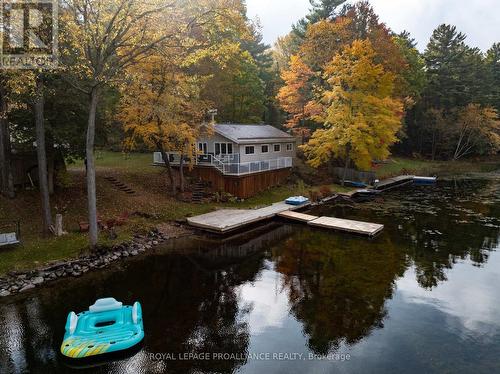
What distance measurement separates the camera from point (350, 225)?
2348 centimetres

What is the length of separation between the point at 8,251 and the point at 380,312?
1607cm

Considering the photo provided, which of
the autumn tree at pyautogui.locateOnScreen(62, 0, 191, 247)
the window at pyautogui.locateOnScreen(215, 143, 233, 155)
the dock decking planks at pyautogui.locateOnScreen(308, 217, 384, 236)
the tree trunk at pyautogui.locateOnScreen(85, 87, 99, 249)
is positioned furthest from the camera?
the window at pyautogui.locateOnScreen(215, 143, 233, 155)

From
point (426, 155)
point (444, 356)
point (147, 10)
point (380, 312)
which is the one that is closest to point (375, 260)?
point (380, 312)

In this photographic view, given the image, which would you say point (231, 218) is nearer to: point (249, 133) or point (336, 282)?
point (336, 282)

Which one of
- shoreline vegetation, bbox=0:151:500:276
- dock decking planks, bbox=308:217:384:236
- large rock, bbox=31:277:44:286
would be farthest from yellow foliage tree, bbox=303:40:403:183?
large rock, bbox=31:277:44:286

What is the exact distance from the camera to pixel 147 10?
48.7ft

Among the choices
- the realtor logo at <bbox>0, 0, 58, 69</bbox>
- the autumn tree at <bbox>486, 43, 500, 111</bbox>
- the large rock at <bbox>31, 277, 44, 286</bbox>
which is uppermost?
the autumn tree at <bbox>486, 43, 500, 111</bbox>

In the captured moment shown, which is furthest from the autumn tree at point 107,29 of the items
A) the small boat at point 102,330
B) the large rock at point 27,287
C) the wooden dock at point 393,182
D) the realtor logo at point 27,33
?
the wooden dock at point 393,182

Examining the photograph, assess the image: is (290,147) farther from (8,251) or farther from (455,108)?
(455,108)

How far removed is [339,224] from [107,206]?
1519 centimetres

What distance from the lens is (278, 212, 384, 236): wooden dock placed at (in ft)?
74.4

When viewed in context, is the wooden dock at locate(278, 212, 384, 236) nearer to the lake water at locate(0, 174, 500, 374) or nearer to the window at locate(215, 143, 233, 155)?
the lake water at locate(0, 174, 500, 374)

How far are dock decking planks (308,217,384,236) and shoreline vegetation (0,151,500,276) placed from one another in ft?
18.2

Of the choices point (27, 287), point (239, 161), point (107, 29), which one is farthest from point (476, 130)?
point (27, 287)
